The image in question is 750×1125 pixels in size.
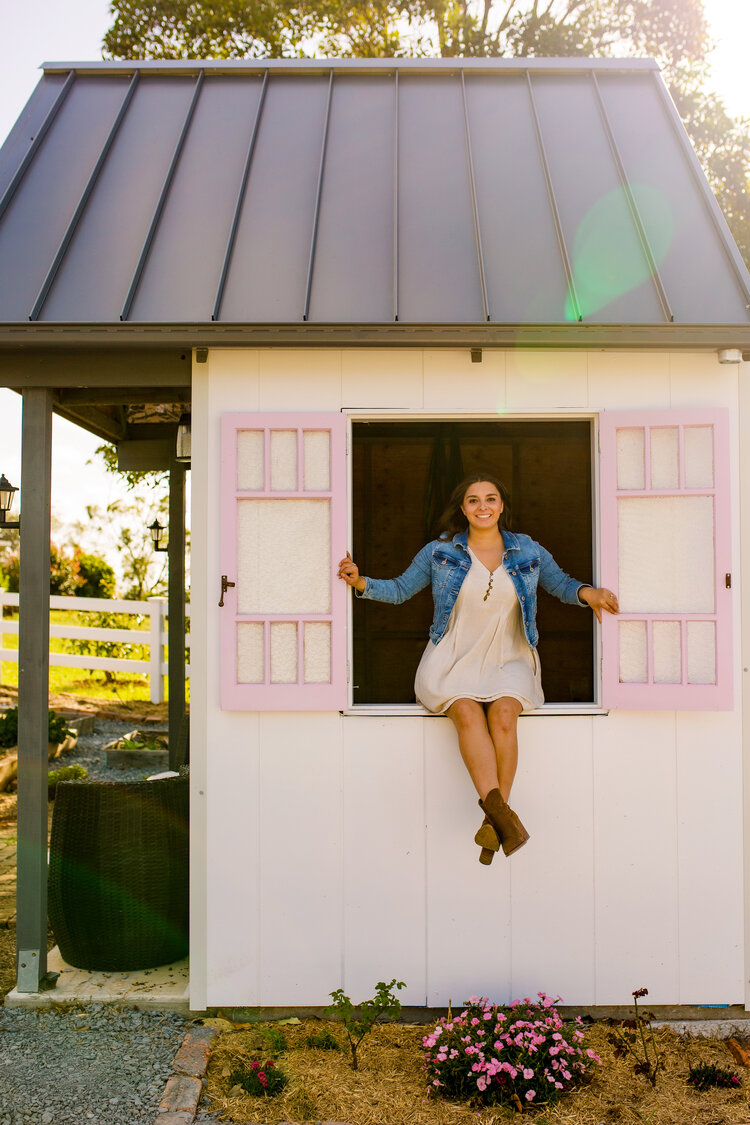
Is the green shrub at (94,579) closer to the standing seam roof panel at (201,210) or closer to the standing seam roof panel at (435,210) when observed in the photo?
the standing seam roof panel at (201,210)

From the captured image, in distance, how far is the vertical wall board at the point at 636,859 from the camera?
12.1 feet

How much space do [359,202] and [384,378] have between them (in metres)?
0.97

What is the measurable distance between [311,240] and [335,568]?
1.43m

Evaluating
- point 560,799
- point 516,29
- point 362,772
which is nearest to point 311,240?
point 362,772

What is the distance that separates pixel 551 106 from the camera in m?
4.76

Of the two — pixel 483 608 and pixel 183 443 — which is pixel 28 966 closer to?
pixel 483 608

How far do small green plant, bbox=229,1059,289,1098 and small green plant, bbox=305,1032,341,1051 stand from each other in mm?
235

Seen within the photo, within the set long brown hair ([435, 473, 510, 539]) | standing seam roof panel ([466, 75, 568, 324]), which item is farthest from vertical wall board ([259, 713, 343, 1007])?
standing seam roof panel ([466, 75, 568, 324])

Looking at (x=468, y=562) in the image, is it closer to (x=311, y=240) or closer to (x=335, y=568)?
(x=335, y=568)

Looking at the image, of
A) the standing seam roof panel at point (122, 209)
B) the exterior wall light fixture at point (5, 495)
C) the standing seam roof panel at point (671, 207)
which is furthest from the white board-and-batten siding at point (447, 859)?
the exterior wall light fixture at point (5, 495)

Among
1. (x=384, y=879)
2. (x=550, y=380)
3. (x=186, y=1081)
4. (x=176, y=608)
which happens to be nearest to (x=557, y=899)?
(x=384, y=879)

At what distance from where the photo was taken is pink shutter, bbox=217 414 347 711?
366 cm

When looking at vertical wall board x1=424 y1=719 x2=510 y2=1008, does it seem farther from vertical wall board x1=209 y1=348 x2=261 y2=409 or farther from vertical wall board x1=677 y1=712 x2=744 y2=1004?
vertical wall board x1=209 y1=348 x2=261 y2=409

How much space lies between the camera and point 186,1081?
3186 millimetres
